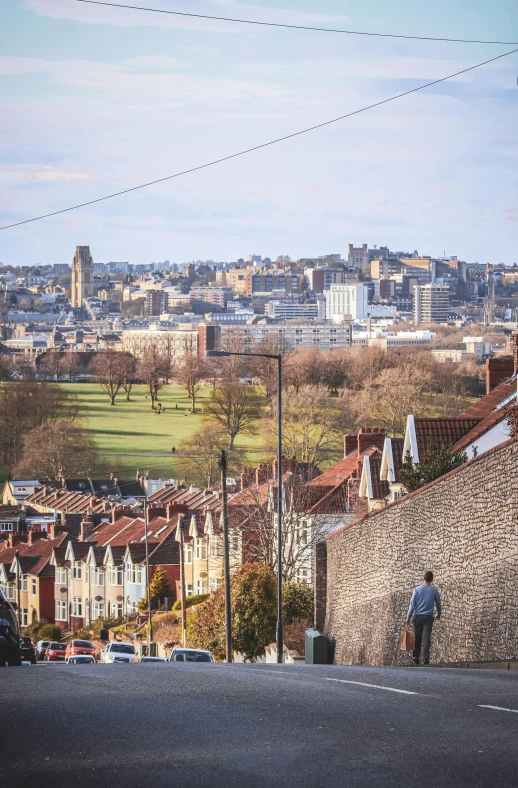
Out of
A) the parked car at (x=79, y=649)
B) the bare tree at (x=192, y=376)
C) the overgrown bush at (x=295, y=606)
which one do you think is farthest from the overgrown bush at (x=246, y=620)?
the bare tree at (x=192, y=376)

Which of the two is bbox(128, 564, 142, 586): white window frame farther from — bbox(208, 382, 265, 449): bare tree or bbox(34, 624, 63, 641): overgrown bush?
bbox(208, 382, 265, 449): bare tree

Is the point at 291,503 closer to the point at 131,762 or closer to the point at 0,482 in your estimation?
the point at 131,762

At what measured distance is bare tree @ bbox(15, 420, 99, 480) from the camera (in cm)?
12744

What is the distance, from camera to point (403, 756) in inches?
335

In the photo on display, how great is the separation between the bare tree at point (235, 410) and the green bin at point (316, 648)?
8982 centimetres

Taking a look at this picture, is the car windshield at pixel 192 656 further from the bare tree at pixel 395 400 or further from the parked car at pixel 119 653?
the bare tree at pixel 395 400

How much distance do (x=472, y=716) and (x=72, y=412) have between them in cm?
14028

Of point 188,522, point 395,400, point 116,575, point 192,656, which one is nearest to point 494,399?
point 192,656

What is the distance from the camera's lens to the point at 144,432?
159000mm

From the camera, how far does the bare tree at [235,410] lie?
12962 cm

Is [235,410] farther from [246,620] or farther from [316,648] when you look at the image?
[316,648]

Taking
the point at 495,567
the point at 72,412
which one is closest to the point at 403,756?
the point at 495,567

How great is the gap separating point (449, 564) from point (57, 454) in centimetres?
10893

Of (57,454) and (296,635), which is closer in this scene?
(296,635)
